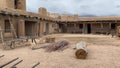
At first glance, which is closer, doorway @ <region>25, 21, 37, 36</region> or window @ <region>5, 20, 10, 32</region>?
window @ <region>5, 20, 10, 32</region>

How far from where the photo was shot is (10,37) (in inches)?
711

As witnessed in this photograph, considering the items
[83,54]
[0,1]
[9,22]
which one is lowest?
[83,54]

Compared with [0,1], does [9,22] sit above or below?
below

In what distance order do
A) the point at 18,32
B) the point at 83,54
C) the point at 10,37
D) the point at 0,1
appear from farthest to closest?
the point at 0,1 → the point at 18,32 → the point at 10,37 → the point at 83,54

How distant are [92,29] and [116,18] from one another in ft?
17.5

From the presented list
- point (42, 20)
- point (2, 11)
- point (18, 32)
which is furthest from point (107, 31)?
point (2, 11)

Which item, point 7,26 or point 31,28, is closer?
point 7,26

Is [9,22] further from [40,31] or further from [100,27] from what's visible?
[100,27]

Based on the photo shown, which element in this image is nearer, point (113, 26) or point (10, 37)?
point (10, 37)

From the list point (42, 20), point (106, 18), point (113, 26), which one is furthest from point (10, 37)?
point (113, 26)

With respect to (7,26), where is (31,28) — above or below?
below

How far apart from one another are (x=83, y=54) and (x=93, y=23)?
24290 mm

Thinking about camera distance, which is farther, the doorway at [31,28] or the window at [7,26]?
the doorway at [31,28]

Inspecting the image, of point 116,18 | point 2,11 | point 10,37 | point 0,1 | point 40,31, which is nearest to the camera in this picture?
point 2,11
